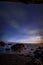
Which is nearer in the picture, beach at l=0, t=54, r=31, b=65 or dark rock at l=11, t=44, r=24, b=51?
beach at l=0, t=54, r=31, b=65

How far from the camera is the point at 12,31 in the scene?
1.23 meters

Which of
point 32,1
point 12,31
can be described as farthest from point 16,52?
point 32,1

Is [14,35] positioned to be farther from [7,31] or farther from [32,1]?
[32,1]

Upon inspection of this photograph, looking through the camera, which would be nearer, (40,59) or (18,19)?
(40,59)

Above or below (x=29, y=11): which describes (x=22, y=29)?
below

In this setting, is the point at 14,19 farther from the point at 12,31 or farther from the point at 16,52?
the point at 16,52

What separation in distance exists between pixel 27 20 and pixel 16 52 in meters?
0.28

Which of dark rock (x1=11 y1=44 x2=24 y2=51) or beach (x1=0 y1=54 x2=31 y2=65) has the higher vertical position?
dark rock (x1=11 y1=44 x2=24 y2=51)

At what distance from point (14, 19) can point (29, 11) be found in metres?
0.14

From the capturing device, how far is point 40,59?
110 cm

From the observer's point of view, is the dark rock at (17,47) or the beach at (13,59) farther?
the dark rock at (17,47)

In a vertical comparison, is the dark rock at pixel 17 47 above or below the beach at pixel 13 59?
above

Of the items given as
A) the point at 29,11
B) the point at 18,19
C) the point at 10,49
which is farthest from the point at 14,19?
the point at 10,49

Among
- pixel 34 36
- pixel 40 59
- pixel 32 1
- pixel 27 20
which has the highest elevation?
pixel 32 1
